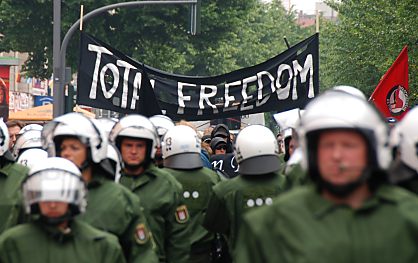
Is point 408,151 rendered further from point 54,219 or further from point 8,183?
point 8,183

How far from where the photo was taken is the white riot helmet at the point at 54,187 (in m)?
6.28

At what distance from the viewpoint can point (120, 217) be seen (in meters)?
7.69

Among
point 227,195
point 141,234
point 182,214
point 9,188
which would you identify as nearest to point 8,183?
point 9,188

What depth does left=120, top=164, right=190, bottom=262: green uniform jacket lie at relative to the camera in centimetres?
941

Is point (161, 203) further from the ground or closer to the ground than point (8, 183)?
closer to the ground

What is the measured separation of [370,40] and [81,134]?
30916 millimetres

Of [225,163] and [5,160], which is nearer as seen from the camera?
[5,160]

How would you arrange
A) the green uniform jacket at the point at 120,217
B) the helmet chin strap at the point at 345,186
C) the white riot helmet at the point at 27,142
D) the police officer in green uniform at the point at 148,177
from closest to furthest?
the helmet chin strap at the point at 345,186 < the green uniform jacket at the point at 120,217 < the police officer in green uniform at the point at 148,177 < the white riot helmet at the point at 27,142

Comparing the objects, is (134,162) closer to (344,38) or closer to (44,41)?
(44,41)

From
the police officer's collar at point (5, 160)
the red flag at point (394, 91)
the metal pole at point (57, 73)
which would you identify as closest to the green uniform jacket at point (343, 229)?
the police officer's collar at point (5, 160)

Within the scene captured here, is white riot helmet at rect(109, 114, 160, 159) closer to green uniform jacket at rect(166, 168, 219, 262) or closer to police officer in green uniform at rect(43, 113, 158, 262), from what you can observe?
police officer in green uniform at rect(43, 113, 158, 262)

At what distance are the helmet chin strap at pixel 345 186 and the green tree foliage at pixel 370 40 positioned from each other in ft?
75.7

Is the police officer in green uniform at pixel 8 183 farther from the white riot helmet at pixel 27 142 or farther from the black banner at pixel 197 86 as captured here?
the black banner at pixel 197 86

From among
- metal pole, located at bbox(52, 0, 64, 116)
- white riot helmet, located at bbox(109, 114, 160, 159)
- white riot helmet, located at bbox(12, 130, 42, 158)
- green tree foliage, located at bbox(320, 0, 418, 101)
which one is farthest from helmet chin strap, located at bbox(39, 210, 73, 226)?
green tree foliage, located at bbox(320, 0, 418, 101)
